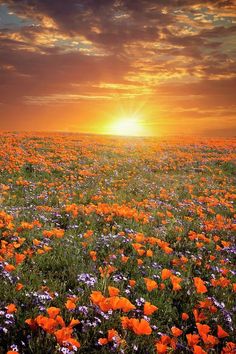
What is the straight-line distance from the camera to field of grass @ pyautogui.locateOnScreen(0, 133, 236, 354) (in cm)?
366

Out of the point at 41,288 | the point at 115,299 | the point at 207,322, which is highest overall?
the point at 115,299

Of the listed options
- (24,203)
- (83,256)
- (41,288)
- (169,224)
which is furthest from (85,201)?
(41,288)

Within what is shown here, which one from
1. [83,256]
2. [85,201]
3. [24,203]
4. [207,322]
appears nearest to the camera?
[207,322]

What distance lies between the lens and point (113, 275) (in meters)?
5.29

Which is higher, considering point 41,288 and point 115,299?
point 115,299

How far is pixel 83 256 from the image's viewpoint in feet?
19.7

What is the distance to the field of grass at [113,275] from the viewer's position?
3664 mm

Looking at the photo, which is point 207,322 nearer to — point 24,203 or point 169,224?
point 169,224

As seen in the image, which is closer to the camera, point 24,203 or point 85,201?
point 24,203

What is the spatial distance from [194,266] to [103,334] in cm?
267

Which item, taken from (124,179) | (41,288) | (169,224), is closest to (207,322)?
(41,288)

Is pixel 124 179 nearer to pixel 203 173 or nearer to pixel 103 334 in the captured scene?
pixel 203 173

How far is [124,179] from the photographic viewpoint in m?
14.3

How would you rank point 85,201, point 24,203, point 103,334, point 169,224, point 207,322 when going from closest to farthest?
1. point 103,334
2. point 207,322
3. point 169,224
4. point 24,203
5. point 85,201
